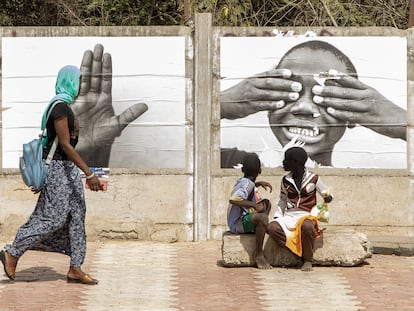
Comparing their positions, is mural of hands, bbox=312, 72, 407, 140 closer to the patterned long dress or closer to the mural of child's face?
the mural of child's face

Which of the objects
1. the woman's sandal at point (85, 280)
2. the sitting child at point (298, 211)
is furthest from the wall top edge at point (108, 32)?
the woman's sandal at point (85, 280)

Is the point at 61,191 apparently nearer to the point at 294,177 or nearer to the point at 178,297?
the point at 178,297

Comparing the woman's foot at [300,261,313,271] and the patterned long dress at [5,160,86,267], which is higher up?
the patterned long dress at [5,160,86,267]

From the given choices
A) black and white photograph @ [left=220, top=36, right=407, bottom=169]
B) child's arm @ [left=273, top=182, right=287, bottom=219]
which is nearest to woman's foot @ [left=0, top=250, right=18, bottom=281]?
child's arm @ [left=273, top=182, right=287, bottom=219]

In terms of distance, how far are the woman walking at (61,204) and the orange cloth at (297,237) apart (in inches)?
69.3

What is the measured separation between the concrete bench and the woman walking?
1365 millimetres

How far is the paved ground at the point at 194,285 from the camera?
7375mm

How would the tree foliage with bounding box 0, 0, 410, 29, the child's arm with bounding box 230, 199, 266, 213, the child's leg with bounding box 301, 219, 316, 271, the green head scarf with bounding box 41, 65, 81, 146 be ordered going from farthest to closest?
the tree foliage with bounding box 0, 0, 410, 29 < the child's arm with bounding box 230, 199, 266, 213 < the child's leg with bounding box 301, 219, 316, 271 < the green head scarf with bounding box 41, 65, 81, 146

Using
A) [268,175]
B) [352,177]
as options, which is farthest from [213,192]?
[352,177]

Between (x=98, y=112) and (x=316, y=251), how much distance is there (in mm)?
2787

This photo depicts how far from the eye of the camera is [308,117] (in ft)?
33.8

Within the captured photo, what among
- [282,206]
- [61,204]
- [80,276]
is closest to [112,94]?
[282,206]

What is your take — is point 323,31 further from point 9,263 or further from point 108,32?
point 9,263

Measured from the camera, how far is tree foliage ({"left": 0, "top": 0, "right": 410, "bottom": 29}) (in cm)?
1400
